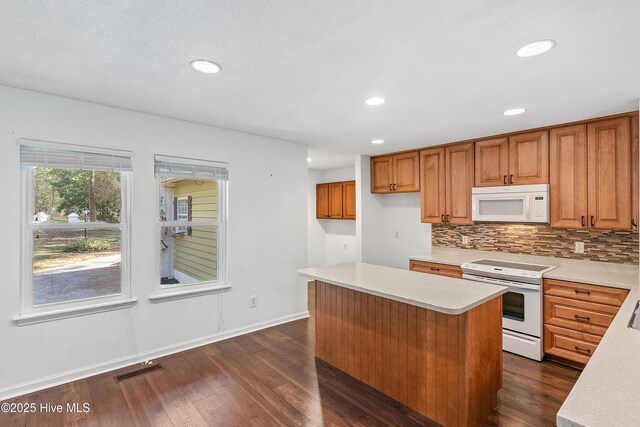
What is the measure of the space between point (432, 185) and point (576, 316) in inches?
84.2

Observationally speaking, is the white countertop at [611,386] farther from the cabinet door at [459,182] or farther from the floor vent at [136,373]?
the floor vent at [136,373]

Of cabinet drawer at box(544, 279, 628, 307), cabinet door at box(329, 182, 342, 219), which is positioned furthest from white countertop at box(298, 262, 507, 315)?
cabinet door at box(329, 182, 342, 219)

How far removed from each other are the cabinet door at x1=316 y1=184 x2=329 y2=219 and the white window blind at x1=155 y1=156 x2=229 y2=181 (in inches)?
119

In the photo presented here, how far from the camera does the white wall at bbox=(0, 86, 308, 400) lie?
246 centimetres

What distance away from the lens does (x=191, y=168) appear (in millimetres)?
3385

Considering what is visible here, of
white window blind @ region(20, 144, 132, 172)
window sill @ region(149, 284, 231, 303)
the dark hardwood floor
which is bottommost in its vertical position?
the dark hardwood floor

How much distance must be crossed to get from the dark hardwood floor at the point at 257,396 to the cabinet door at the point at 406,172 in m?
2.43

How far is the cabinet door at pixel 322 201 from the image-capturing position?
643 cm

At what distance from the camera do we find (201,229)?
359 cm

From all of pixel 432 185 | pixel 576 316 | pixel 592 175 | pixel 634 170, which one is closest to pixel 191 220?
pixel 432 185

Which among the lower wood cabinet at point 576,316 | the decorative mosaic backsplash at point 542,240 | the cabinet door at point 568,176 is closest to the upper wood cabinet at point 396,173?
the decorative mosaic backsplash at point 542,240

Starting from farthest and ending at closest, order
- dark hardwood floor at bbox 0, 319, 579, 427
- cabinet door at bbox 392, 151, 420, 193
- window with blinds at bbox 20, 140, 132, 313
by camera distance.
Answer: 1. cabinet door at bbox 392, 151, 420, 193
2. window with blinds at bbox 20, 140, 132, 313
3. dark hardwood floor at bbox 0, 319, 579, 427

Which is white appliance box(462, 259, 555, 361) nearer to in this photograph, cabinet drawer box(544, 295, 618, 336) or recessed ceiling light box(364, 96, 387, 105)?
cabinet drawer box(544, 295, 618, 336)

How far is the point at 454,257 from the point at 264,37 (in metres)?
3.58
